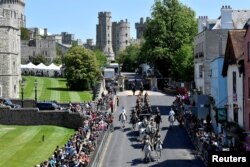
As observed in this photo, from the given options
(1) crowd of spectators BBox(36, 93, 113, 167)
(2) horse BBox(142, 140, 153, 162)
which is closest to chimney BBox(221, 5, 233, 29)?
(1) crowd of spectators BBox(36, 93, 113, 167)

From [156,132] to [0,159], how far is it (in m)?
13.0

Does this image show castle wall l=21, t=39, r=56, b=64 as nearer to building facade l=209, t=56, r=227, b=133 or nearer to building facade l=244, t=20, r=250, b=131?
building facade l=209, t=56, r=227, b=133

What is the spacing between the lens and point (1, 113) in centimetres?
5947

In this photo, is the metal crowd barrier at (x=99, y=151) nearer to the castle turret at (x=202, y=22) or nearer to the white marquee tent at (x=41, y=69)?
the castle turret at (x=202, y=22)

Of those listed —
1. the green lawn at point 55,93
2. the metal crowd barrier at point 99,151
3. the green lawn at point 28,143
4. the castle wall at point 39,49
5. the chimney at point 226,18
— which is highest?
the castle wall at point 39,49

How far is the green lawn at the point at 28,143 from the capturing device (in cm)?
4175

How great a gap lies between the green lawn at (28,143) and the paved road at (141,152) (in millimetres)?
5998

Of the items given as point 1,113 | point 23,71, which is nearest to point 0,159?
point 1,113

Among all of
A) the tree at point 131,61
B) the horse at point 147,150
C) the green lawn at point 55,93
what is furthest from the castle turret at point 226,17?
the tree at point 131,61

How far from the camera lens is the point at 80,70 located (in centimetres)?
9300

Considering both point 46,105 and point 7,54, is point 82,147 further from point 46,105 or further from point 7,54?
point 7,54

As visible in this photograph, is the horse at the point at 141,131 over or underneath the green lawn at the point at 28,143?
over

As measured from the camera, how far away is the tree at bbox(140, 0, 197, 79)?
82812 mm

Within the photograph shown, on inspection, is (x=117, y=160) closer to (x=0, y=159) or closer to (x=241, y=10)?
(x=0, y=159)
